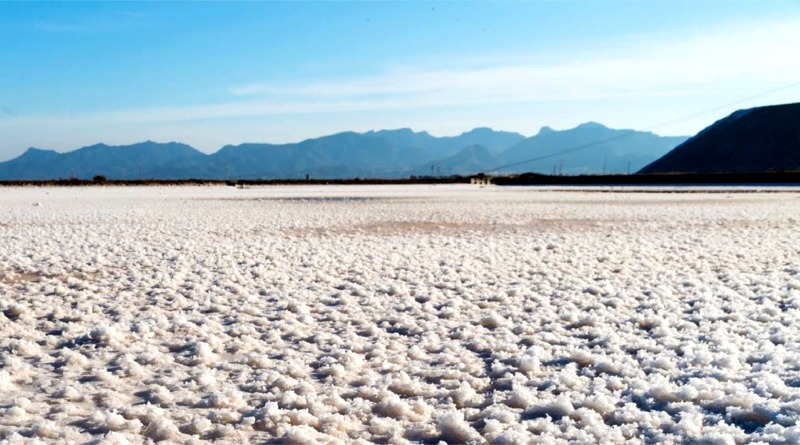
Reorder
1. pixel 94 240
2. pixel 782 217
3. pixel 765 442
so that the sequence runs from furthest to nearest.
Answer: pixel 782 217
pixel 94 240
pixel 765 442

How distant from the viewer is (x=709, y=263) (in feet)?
33.9

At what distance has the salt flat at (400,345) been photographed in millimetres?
3926

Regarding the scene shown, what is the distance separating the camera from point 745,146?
12731 cm

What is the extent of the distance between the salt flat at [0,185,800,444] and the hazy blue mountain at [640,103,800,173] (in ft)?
394

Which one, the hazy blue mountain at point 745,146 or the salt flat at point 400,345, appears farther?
the hazy blue mountain at point 745,146

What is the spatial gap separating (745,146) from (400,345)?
453ft

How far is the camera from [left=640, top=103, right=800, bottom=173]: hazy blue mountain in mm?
119062

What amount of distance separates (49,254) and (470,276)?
23.5 ft

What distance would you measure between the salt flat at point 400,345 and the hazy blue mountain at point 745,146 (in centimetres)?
11997

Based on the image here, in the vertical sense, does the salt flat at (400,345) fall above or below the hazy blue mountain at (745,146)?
below

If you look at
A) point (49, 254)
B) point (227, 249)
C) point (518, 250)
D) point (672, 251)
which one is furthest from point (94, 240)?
point (672, 251)

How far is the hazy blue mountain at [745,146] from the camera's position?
391ft

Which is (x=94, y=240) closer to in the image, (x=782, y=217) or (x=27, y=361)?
(x=27, y=361)

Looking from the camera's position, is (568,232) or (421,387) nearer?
(421,387)
